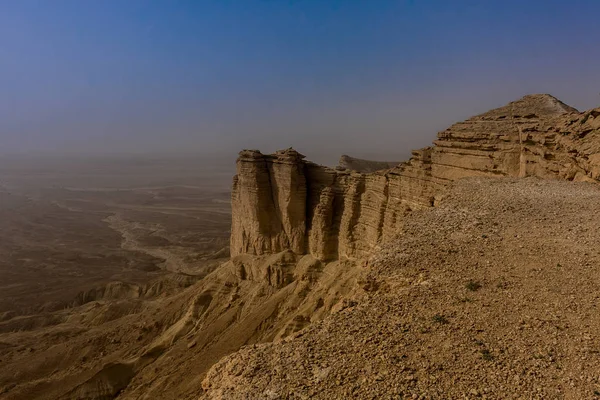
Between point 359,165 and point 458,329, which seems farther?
point 359,165

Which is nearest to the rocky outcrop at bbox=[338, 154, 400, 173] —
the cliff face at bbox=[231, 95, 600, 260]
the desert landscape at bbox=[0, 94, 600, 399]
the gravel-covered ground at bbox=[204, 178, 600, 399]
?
the desert landscape at bbox=[0, 94, 600, 399]

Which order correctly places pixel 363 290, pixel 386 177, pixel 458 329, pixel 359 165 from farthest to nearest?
pixel 359 165 < pixel 386 177 < pixel 363 290 < pixel 458 329

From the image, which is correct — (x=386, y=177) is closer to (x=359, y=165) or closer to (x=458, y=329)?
(x=458, y=329)

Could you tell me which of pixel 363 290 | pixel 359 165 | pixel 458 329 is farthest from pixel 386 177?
pixel 359 165

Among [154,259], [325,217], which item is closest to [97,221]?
[154,259]

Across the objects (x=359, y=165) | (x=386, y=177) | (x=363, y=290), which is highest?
(x=359, y=165)

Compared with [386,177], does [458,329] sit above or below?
below

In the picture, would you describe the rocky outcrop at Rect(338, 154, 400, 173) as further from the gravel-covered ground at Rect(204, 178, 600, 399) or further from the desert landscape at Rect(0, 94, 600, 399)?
the gravel-covered ground at Rect(204, 178, 600, 399)
